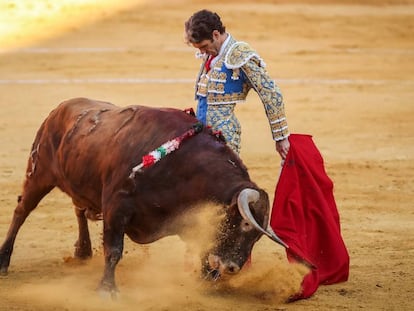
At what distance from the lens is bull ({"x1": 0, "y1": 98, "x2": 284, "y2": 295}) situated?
5465 mm

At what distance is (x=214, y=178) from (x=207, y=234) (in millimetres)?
271

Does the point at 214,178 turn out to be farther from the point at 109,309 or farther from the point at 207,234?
the point at 109,309

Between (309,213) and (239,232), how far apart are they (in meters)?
0.87

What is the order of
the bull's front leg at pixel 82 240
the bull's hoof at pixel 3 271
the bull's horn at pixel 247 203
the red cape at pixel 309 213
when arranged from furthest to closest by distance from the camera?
the bull's front leg at pixel 82 240 < the bull's hoof at pixel 3 271 < the red cape at pixel 309 213 < the bull's horn at pixel 247 203

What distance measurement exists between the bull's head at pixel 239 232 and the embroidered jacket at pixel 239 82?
0.64 m

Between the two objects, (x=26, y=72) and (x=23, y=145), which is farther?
(x=26, y=72)

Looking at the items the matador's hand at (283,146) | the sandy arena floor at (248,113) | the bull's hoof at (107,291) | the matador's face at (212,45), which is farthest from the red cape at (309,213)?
the bull's hoof at (107,291)

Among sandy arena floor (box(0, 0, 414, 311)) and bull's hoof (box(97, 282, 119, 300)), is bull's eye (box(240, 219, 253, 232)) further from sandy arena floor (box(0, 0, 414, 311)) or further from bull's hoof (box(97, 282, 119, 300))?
bull's hoof (box(97, 282, 119, 300))

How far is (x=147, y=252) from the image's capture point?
271 inches

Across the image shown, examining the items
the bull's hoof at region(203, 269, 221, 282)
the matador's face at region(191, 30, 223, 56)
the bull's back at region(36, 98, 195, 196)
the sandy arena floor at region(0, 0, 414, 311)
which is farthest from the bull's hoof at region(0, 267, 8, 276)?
the matador's face at region(191, 30, 223, 56)

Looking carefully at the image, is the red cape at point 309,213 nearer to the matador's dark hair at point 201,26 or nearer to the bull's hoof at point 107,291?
the matador's dark hair at point 201,26

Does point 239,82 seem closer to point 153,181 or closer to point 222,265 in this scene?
point 153,181

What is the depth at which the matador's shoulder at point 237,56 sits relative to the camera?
19.3 feet

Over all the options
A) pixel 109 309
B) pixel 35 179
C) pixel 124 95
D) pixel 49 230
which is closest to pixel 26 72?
pixel 124 95
